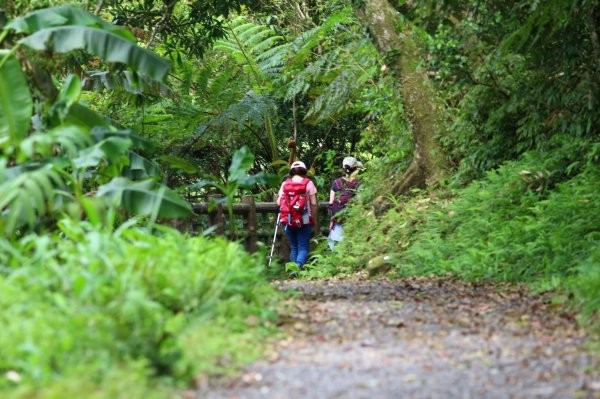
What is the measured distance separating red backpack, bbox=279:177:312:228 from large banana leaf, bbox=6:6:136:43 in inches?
Result: 232

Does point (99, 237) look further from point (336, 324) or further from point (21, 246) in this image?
point (336, 324)

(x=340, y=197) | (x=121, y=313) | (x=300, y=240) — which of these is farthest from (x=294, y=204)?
(x=121, y=313)

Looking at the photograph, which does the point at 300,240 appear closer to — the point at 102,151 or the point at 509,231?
the point at 509,231

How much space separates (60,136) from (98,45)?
5.20 feet

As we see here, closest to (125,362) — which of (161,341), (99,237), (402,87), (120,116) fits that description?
(161,341)

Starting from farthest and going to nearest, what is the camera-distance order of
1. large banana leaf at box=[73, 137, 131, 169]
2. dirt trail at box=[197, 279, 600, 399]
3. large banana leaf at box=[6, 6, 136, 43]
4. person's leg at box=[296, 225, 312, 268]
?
person's leg at box=[296, 225, 312, 268] < large banana leaf at box=[6, 6, 136, 43] < large banana leaf at box=[73, 137, 131, 169] < dirt trail at box=[197, 279, 600, 399]

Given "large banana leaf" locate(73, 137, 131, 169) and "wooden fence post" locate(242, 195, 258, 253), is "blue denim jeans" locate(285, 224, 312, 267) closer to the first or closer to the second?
"wooden fence post" locate(242, 195, 258, 253)

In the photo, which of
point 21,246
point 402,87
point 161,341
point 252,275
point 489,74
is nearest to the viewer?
point 161,341

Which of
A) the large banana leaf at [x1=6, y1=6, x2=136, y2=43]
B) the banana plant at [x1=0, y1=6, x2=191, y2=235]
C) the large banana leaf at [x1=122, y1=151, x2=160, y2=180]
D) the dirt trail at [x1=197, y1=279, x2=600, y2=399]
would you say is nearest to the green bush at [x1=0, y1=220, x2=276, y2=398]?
the dirt trail at [x1=197, y1=279, x2=600, y2=399]

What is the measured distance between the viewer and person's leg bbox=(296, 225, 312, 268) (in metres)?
15.3

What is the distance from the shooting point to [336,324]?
7109 millimetres

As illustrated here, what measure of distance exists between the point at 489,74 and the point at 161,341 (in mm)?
8847

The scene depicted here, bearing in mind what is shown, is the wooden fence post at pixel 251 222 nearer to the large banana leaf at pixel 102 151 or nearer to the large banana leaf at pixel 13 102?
the large banana leaf at pixel 102 151

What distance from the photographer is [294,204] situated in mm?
14938
